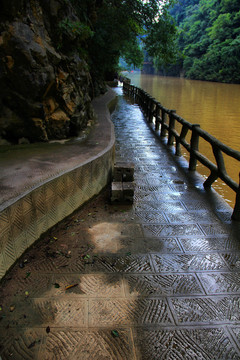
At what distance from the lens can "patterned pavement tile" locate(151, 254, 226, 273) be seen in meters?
3.46

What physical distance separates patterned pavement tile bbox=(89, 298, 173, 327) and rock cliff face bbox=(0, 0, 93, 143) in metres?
4.46

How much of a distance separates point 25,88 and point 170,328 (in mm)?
5105

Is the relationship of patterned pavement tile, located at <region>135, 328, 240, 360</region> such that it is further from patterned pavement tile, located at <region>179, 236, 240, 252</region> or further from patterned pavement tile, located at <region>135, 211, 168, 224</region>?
patterned pavement tile, located at <region>135, 211, 168, 224</region>

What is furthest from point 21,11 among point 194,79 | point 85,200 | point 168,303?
point 194,79

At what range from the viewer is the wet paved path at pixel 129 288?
2.47 meters

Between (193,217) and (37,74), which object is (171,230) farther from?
(37,74)

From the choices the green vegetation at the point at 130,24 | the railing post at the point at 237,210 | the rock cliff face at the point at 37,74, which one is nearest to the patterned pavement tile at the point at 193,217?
the railing post at the point at 237,210

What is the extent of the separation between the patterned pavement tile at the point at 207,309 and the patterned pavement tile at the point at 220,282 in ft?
0.35

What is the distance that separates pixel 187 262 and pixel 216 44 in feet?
194

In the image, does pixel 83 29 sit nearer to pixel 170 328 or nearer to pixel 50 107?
pixel 50 107

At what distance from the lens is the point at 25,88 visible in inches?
228

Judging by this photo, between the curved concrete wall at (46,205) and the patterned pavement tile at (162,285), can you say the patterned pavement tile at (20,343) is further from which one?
the patterned pavement tile at (162,285)

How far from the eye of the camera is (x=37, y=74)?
5.79m

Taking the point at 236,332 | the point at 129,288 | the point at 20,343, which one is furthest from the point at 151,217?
the point at 20,343
